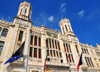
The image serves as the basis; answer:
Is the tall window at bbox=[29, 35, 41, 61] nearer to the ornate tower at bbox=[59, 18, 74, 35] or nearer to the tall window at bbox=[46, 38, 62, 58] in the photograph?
the tall window at bbox=[46, 38, 62, 58]

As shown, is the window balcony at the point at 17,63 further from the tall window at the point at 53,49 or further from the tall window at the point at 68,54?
the tall window at the point at 68,54

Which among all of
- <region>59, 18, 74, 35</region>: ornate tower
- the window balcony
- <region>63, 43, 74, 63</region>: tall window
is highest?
<region>59, 18, 74, 35</region>: ornate tower

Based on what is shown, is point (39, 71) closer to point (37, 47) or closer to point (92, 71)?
point (37, 47)

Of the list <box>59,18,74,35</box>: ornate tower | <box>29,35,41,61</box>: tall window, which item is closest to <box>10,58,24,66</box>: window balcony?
<box>29,35,41,61</box>: tall window

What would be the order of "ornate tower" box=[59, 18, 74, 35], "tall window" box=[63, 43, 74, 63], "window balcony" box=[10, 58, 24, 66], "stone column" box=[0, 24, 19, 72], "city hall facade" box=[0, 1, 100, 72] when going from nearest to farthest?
"stone column" box=[0, 24, 19, 72]
"window balcony" box=[10, 58, 24, 66]
"city hall facade" box=[0, 1, 100, 72]
"tall window" box=[63, 43, 74, 63]
"ornate tower" box=[59, 18, 74, 35]

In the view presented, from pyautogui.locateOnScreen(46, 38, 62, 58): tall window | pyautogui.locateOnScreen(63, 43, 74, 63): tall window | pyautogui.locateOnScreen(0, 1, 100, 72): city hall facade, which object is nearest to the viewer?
pyautogui.locateOnScreen(0, 1, 100, 72): city hall facade

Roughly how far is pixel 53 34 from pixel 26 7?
15101mm

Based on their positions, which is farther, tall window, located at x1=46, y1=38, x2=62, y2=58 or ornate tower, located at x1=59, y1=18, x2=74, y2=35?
ornate tower, located at x1=59, y1=18, x2=74, y2=35

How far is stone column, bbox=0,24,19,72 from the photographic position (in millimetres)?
13133

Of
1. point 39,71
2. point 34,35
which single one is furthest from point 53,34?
point 39,71

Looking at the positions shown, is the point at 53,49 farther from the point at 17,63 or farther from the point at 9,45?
the point at 9,45

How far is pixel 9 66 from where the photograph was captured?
13266 millimetres

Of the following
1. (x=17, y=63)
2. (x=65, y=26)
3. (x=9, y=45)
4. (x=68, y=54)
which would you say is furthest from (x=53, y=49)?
(x=65, y=26)

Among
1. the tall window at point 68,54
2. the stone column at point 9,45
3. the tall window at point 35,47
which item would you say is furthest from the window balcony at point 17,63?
the tall window at point 68,54
